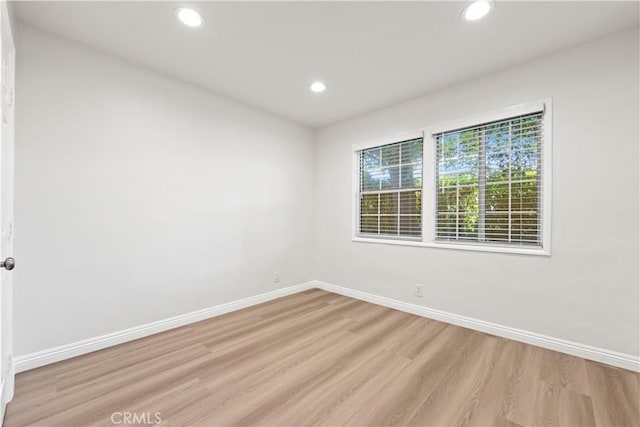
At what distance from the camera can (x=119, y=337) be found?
2.48m

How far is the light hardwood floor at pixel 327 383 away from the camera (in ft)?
5.38

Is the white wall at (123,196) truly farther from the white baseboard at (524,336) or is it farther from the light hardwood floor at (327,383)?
the white baseboard at (524,336)

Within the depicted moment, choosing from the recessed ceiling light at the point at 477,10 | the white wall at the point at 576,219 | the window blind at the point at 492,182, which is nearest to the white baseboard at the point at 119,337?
the white wall at the point at 576,219

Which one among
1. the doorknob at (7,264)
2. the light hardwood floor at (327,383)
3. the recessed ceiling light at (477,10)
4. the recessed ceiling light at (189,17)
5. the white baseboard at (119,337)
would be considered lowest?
the light hardwood floor at (327,383)

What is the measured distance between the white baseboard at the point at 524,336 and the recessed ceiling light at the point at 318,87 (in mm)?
2673

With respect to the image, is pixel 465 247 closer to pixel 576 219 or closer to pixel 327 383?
pixel 576 219

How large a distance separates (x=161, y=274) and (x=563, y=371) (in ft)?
11.7

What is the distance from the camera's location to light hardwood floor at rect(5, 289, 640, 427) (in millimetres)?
1639

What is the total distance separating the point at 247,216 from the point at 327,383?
2207 millimetres

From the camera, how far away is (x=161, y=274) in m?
2.78

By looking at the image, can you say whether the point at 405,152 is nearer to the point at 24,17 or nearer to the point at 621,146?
the point at 621,146

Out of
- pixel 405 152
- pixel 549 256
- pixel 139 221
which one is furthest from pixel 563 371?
pixel 139 221

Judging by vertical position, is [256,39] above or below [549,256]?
above

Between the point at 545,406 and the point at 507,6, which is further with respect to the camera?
the point at 507,6
